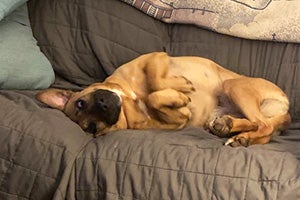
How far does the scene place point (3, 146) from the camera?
207cm

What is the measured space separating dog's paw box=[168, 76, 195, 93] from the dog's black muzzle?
0.88 feet

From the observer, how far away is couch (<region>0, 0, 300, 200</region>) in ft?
→ 6.17

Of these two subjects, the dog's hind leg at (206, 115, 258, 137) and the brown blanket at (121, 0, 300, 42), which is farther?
the brown blanket at (121, 0, 300, 42)

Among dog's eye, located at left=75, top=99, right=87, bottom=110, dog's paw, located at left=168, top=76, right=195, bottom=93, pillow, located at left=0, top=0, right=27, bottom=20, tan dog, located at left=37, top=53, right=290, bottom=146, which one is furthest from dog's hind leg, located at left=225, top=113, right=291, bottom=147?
pillow, located at left=0, top=0, right=27, bottom=20

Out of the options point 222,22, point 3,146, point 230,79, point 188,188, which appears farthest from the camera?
point 222,22

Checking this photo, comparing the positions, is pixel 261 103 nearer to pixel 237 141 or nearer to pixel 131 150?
pixel 237 141

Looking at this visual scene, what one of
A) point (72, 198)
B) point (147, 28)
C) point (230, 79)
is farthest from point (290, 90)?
point (72, 198)

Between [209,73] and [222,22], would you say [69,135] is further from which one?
[222,22]

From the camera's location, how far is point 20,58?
2.54m

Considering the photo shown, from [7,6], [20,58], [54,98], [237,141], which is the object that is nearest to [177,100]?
[237,141]

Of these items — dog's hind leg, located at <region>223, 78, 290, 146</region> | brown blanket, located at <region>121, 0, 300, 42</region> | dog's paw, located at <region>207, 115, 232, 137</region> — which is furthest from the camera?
brown blanket, located at <region>121, 0, 300, 42</region>

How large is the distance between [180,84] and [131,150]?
19.8 inches

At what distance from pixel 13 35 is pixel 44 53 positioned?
8.3 inches

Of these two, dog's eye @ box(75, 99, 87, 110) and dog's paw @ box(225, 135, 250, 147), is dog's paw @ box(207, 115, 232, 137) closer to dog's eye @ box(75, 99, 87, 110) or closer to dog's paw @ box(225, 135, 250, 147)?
dog's paw @ box(225, 135, 250, 147)
